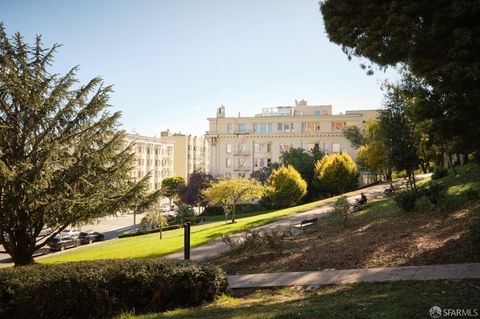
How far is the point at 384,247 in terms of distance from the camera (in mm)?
11750

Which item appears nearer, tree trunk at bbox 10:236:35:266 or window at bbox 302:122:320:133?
tree trunk at bbox 10:236:35:266

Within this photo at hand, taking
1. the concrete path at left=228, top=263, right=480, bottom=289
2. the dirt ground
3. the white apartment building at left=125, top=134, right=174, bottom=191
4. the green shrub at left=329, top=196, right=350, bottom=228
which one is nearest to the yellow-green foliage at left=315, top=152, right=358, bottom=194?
the green shrub at left=329, top=196, right=350, bottom=228

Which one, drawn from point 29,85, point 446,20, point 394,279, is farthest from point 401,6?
point 29,85

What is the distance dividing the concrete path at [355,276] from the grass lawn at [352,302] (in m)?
0.47

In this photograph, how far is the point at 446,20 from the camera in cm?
854

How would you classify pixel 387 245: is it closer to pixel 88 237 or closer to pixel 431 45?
pixel 431 45

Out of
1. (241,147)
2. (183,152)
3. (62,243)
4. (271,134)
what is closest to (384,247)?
(62,243)

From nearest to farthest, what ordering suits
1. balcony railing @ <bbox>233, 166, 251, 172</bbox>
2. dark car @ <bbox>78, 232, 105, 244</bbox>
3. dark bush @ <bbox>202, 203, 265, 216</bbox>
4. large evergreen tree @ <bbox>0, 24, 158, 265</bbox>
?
large evergreen tree @ <bbox>0, 24, 158, 265</bbox>
dark car @ <bbox>78, 232, 105, 244</bbox>
dark bush @ <bbox>202, 203, 265, 216</bbox>
balcony railing @ <bbox>233, 166, 251, 172</bbox>

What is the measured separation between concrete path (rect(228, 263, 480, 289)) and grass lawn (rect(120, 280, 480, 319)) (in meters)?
0.47

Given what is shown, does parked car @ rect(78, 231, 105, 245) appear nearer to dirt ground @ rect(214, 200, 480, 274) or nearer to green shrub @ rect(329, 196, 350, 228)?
dirt ground @ rect(214, 200, 480, 274)

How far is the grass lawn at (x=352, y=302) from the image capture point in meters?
6.14

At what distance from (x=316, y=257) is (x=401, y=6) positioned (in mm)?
7652

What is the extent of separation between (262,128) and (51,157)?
59936 mm

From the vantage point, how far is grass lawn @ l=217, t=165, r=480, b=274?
404 inches
